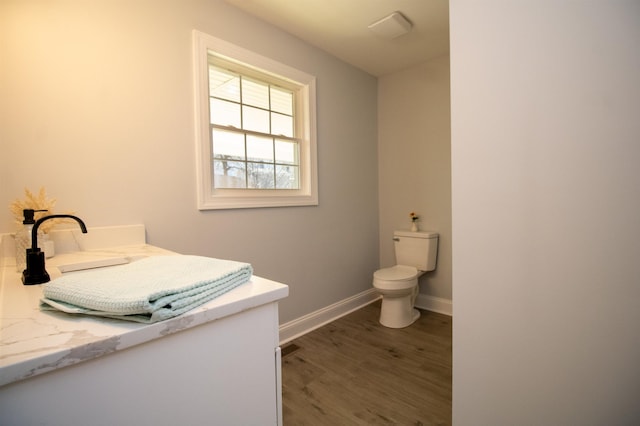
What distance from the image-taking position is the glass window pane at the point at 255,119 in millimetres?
2142

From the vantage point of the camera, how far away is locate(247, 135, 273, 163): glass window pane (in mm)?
2164

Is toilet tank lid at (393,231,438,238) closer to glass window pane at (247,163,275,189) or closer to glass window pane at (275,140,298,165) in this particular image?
glass window pane at (275,140,298,165)

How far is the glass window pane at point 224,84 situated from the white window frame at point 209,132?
0.11 metres

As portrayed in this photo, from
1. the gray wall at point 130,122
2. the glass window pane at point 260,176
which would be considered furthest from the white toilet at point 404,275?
the glass window pane at point 260,176

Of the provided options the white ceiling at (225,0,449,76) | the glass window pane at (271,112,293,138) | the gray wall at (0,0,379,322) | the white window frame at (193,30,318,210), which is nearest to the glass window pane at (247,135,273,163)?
the glass window pane at (271,112,293,138)

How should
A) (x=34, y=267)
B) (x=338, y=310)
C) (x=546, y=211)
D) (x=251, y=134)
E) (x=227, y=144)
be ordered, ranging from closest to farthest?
(x=34, y=267) < (x=546, y=211) < (x=227, y=144) < (x=251, y=134) < (x=338, y=310)

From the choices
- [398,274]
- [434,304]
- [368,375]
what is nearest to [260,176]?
[398,274]

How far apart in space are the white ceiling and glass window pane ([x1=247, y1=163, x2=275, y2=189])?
42.7 inches

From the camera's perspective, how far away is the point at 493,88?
41.0 inches

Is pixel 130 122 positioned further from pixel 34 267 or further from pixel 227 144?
pixel 34 267

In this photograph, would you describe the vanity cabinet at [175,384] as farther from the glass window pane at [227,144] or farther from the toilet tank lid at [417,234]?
the toilet tank lid at [417,234]

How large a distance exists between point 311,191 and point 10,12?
1902 mm

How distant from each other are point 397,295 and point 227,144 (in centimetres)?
185

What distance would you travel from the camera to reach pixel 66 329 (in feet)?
1.76
